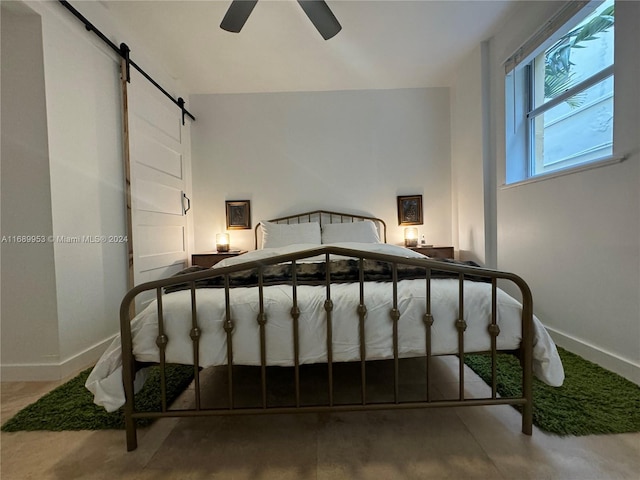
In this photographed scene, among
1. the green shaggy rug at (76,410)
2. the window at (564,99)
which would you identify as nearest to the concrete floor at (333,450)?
the green shaggy rug at (76,410)

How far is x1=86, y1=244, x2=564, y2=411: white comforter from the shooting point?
118 cm

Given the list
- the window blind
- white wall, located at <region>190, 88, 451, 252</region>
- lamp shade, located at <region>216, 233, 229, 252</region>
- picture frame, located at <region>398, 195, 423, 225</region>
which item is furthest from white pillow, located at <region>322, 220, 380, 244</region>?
the window blind

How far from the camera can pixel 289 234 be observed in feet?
10.6

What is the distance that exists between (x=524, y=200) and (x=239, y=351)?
2509 mm

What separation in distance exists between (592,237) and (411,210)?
73.9 inches

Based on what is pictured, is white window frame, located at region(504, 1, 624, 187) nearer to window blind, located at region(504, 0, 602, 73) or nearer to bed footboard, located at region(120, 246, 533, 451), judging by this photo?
window blind, located at region(504, 0, 602, 73)

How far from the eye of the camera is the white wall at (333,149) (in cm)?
362

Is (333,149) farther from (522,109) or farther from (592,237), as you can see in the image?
(592,237)

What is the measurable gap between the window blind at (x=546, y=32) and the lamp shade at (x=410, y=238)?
1.77 m

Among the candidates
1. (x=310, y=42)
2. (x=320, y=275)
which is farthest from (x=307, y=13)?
(x=320, y=275)

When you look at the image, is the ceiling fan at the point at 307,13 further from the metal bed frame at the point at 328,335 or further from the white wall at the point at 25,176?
the metal bed frame at the point at 328,335

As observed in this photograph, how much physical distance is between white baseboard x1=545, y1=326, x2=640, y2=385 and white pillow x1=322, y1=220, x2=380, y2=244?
174 cm

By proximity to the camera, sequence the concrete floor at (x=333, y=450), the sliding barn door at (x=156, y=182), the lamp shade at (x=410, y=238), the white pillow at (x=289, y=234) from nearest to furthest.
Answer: the concrete floor at (x=333, y=450) < the sliding barn door at (x=156, y=182) < the white pillow at (x=289, y=234) < the lamp shade at (x=410, y=238)

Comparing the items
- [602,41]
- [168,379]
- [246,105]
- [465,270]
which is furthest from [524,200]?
[246,105]
